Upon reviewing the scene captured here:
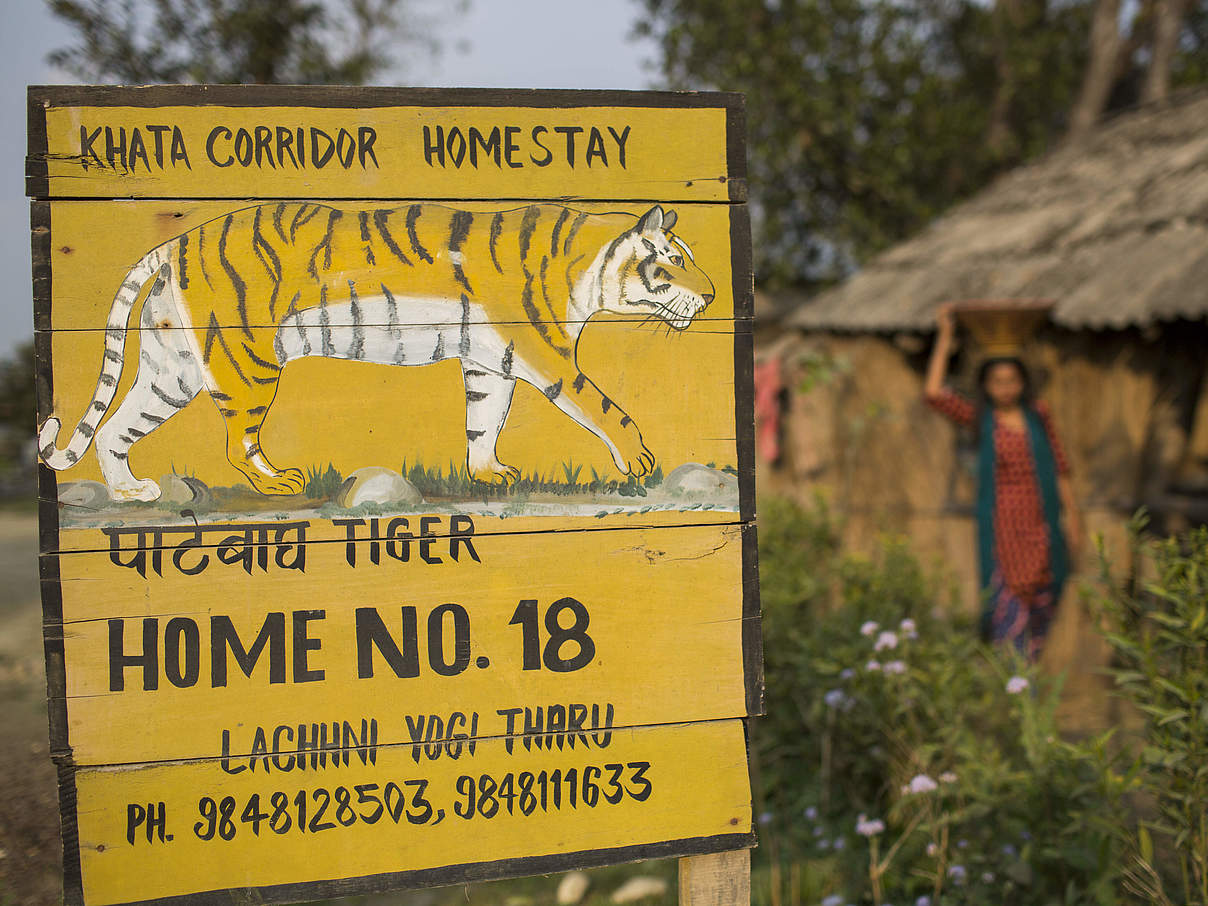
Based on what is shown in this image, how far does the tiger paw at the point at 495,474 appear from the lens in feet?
5.83

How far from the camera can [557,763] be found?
5.86ft

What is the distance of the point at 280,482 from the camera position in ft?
5.71

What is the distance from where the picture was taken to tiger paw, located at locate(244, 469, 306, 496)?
173 centimetres

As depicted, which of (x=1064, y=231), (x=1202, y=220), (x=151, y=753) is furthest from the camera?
(x=1064, y=231)

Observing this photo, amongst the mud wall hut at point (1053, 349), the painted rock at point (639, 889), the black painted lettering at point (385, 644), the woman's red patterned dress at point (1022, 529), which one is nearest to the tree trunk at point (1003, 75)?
the mud wall hut at point (1053, 349)

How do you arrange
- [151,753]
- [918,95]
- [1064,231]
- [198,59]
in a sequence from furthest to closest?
[918,95] → [198,59] → [1064,231] → [151,753]

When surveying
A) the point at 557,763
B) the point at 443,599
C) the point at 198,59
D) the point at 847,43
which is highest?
the point at 847,43

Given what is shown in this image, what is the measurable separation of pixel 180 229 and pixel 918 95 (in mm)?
11032

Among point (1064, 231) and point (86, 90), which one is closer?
point (86, 90)

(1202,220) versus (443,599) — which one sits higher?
(1202,220)

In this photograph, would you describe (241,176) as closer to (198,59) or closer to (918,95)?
(198,59)

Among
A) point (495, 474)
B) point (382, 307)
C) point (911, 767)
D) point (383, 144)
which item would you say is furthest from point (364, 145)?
point (911, 767)

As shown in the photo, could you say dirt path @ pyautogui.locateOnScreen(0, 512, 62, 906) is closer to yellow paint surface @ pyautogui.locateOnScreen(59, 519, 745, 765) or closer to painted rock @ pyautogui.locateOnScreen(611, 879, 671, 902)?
yellow paint surface @ pyautogui.locateOnScreen(59, 519, 745, 765)

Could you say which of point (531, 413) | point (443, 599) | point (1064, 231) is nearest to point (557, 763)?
point (443, 599)
